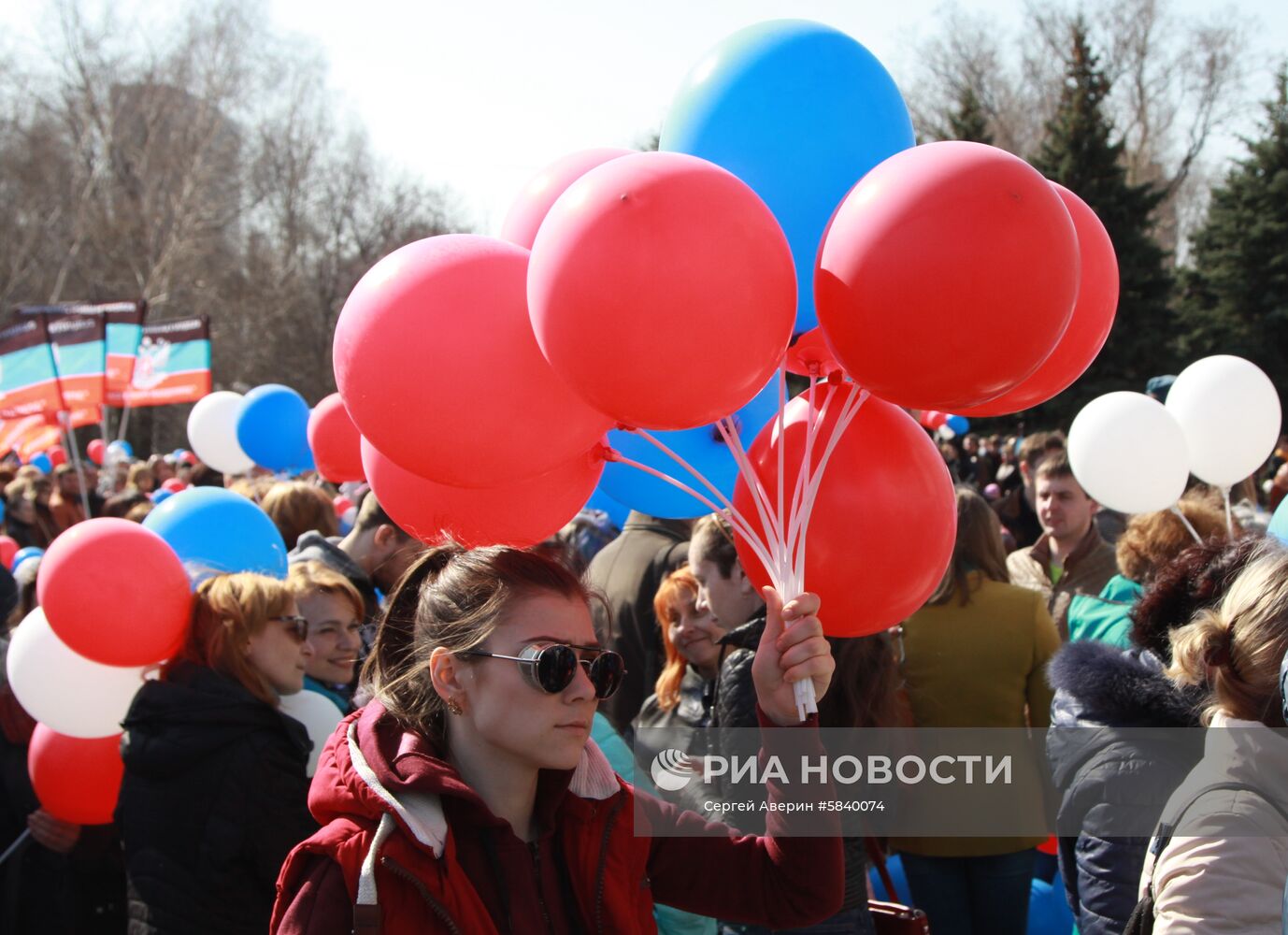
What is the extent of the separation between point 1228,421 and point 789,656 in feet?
11.5

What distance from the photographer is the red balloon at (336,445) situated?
3406 mm

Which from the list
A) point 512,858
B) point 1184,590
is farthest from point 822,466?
point 1184,590

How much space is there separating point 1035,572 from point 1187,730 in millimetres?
2901

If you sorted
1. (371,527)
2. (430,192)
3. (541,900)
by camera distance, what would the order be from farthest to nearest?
(430,192) < (371,527) < (541,900)

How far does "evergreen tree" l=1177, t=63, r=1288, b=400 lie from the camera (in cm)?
2398

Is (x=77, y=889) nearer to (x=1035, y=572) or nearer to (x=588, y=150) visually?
(x=588, y=150)

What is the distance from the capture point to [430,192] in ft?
117

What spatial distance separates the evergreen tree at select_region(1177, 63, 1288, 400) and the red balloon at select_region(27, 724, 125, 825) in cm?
2468

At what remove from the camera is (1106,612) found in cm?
387

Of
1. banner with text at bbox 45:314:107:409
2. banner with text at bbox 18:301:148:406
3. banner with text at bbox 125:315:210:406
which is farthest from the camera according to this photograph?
banner with text at bbox 125:315:210:406

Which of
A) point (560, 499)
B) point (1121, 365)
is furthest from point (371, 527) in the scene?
point (1121, 365)

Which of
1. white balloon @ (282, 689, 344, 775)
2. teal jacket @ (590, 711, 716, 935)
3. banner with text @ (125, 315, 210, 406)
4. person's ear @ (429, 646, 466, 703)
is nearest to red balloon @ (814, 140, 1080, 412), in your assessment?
person's ear @ (429, 646, 466, 703)

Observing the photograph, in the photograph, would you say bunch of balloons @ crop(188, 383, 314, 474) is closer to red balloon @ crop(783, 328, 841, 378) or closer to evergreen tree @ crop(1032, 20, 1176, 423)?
red balloon @ crop(783, 328, 841, 378)

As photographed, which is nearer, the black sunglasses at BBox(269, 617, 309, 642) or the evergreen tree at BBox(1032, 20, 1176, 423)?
the black sunglasses at BBox(269, 617, 309, 642)
